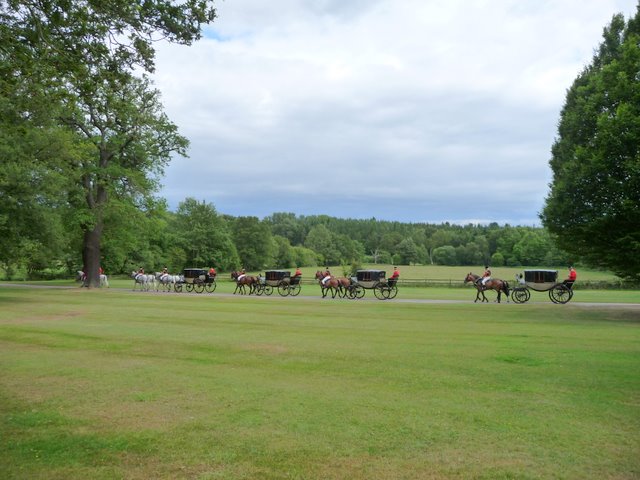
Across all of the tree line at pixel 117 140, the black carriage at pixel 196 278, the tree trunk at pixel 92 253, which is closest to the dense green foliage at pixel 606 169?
the tree line at pixel 117 140

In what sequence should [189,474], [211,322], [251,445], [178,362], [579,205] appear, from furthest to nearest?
[579,205]
[211,322]
[178,362]
[251,445]
[189,474]

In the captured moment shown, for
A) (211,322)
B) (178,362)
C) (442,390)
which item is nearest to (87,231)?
(211,322)

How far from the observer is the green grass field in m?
4.83

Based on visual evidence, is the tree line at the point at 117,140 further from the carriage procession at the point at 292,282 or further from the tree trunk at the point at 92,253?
the carriage procession at the point at 292,282

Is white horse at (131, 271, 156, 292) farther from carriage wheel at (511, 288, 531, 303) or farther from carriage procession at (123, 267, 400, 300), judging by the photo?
carriage wheel at (511, 288, 531, 303)

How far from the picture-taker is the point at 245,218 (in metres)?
105

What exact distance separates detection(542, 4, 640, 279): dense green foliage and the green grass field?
640cm

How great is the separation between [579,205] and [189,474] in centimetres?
1846

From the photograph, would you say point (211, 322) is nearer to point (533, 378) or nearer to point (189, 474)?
point (533, 378)

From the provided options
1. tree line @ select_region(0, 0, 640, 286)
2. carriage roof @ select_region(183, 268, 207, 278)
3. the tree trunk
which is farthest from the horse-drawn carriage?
the tree trunk

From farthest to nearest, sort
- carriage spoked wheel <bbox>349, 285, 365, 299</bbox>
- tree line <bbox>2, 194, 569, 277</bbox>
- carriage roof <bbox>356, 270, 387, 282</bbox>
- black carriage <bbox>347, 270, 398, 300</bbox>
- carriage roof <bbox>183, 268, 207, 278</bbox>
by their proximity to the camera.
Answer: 1. tree line <bbox>2, 194, 569, 277</bbox>
2. carriage roof <bbox>183, 268, 207, 278</bbox>
3. carriage roof <bbox>356, 270, 387, 282</bbox>
4. carriage spoked wheel <bbox>349, 285, 365, 299</bbox>
5. black carriage <bbox>347, 270, 398, 300</bbox>

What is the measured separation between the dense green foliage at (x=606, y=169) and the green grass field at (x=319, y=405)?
6.40m

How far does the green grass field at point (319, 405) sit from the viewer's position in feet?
15.9

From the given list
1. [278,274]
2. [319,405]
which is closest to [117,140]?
[278,274]
